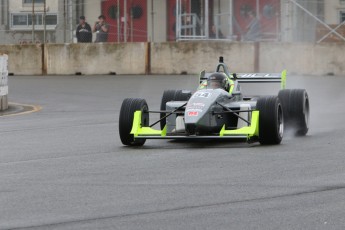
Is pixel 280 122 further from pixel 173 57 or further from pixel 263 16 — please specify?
pixel 263 16

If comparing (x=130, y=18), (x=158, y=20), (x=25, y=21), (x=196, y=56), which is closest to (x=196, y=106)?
(x=196, y=56)

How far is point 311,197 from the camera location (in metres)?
8.63

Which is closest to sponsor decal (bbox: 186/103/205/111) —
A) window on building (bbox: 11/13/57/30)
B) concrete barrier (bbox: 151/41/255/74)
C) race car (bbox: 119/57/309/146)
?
race car (bbox: 119/57/309/146)

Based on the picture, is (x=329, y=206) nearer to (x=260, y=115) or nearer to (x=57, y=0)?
(x=260, y=115)

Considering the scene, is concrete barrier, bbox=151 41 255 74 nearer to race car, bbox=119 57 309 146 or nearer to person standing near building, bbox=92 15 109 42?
person standing near building, bbox=92 15 109 42

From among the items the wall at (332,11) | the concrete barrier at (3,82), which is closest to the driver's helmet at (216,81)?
the concrete barrier at (3,82)

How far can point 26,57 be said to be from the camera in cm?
3195

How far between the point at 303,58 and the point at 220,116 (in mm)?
17427

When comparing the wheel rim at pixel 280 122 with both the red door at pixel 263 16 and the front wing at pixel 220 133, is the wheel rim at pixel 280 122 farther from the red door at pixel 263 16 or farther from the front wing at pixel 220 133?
the red door at pixel 263 16

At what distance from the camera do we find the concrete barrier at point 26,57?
31859 mm

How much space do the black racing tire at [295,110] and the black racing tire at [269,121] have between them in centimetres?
121

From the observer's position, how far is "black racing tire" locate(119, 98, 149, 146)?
1322cm

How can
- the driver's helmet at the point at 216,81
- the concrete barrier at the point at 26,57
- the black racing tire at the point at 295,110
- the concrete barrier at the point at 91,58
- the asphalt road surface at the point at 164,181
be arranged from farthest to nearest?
the concrete barrier at the point at 26,57, the concrete barrier at the point at 91,58, the black racing tire at the point at 295,110, the driver's helmet at the point at 216,81, the asphalt road surface at the point at 164,181

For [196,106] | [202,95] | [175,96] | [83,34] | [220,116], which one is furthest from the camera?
[83,34]
